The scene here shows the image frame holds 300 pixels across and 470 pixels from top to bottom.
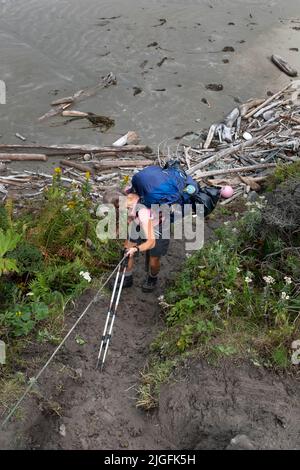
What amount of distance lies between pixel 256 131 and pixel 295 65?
4559mm

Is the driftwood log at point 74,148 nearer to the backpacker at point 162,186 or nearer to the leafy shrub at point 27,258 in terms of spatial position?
the backpacker at point 162,186

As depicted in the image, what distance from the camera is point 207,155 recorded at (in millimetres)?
11781

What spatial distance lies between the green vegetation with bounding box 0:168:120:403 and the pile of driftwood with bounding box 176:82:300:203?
329cm

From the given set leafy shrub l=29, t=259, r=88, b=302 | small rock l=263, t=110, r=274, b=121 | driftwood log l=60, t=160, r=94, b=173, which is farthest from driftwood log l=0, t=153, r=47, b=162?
small rock l=263, t=110, r=274, b=121

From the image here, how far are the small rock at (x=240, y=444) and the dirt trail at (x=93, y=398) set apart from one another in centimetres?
73

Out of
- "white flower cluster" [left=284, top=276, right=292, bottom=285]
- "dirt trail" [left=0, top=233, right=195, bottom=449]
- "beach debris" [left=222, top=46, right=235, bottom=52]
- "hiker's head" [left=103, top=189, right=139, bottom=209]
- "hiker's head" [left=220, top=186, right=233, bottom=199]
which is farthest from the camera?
"beach debris" [left=222, top=46, right=235, bottom=52]

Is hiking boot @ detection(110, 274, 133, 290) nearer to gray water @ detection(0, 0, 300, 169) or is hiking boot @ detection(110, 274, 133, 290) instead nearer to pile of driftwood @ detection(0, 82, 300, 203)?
pile of driftwood @ detection(0, 82, 300, 203)

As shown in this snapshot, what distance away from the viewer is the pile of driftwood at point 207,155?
36.2 ft

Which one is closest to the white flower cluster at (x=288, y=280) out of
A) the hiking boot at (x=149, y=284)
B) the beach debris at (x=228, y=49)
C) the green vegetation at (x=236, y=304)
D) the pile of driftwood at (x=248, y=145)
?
the green vegetation at (x=236, y=304)

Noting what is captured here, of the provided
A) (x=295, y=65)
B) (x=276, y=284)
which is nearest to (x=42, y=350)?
(x=276, y=284)

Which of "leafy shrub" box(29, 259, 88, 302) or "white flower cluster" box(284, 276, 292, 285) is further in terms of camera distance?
"leafy shrub" box(29, 259, 88, 302)

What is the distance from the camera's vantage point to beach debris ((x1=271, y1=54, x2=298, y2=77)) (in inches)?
597

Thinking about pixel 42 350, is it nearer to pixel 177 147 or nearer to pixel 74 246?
pixel 74 246

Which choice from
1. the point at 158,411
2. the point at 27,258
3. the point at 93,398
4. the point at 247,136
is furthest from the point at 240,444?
the point at 247,136
